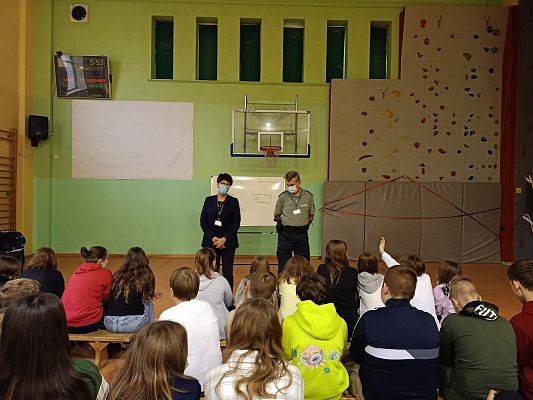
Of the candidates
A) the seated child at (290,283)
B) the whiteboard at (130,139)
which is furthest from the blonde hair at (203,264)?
the whiteboard at (130,139)

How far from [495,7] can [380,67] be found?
235 centimetres

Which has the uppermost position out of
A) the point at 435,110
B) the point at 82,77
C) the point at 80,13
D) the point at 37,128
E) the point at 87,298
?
the point at 80,13

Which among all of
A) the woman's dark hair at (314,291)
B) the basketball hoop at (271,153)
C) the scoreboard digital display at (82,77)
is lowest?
the woman's dark hair at (314,291)

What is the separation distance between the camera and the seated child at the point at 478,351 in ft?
6.57

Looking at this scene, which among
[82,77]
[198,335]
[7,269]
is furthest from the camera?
[82,77]

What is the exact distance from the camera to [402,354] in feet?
6.61

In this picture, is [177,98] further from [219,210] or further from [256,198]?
[219,210]

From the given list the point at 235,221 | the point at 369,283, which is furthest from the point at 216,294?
the point at 235,221

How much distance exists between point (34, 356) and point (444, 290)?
9.30 ft

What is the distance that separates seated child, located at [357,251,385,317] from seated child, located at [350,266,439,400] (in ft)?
4.04

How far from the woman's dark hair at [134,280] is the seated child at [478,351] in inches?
79.6

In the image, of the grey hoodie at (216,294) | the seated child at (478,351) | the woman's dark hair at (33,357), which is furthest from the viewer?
the grey hoodie at (216,294)

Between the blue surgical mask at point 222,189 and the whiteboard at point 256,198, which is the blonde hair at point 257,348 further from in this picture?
the whiteboard at point 256,198

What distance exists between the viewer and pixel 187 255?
8547 millimetres
